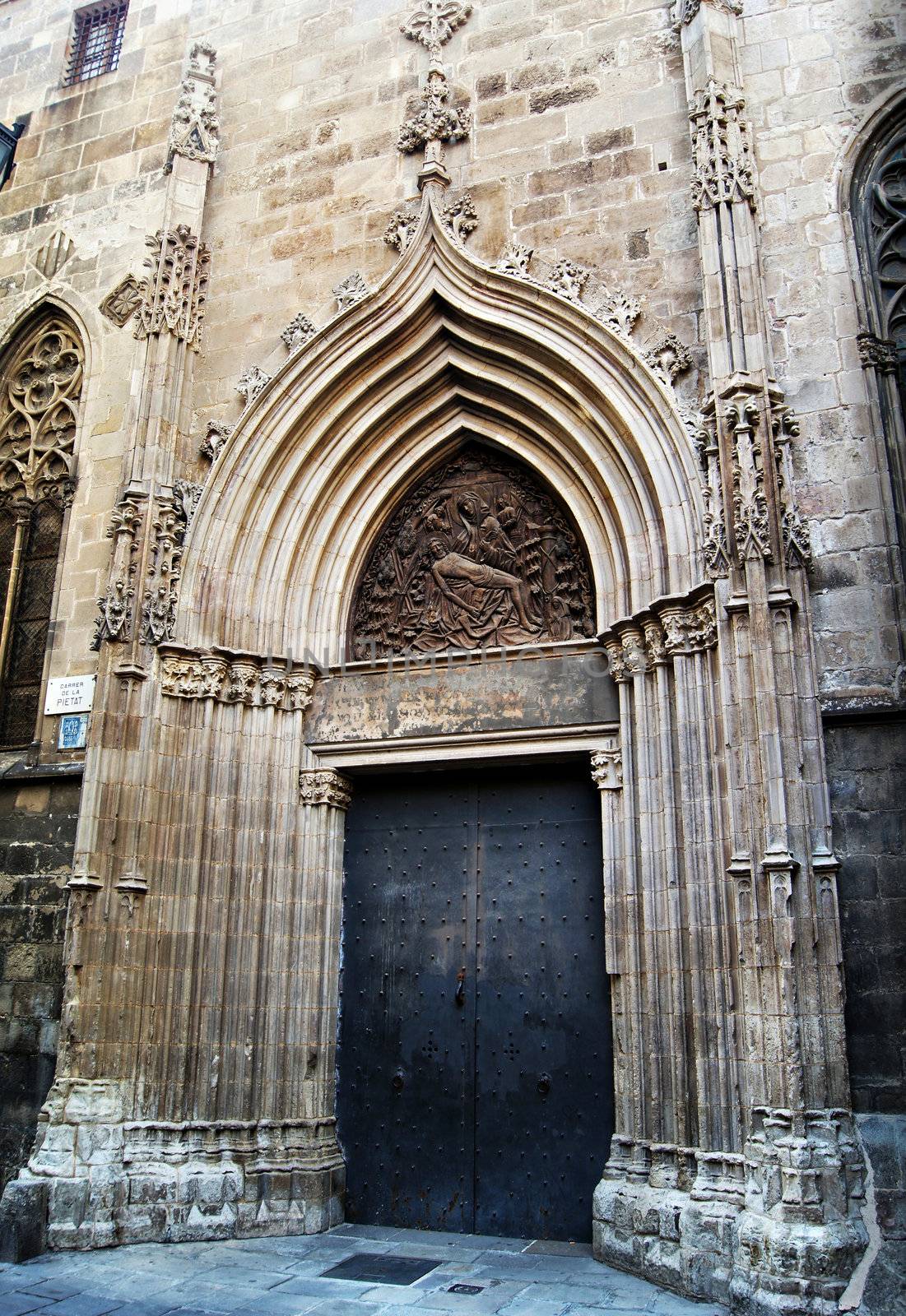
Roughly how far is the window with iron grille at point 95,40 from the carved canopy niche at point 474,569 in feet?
19.0

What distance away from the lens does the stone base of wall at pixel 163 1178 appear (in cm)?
696

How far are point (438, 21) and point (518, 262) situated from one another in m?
2.44

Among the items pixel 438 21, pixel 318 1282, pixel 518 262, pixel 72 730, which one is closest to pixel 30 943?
pixel 72 730

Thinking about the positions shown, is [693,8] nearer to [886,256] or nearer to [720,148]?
[720,148]

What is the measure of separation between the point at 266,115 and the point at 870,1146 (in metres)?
8.81

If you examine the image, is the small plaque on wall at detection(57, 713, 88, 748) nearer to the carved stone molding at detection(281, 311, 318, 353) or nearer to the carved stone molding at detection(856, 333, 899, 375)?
the carved stone molding at detection(281, 311, 318, 353)

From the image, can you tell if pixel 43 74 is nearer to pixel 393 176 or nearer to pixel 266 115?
pixel 266 115

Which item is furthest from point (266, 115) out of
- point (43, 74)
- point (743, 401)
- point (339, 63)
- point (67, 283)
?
point (743, 401)

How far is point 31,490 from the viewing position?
32.4ft

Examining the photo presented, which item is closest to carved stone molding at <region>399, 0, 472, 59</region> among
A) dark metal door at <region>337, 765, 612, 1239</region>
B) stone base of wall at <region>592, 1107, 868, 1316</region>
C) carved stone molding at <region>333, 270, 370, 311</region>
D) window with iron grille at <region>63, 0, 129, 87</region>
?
carved stone molding at <region>333, 270, 370, 311</region>

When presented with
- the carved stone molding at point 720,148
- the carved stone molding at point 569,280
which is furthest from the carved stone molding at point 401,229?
the carved stone molding at point 720,148

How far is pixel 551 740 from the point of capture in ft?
25.0

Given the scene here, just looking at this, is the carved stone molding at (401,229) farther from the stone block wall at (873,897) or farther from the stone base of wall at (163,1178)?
the stone base of wall at (163,1178)

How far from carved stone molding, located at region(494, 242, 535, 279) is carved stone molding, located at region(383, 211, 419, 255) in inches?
32.0
